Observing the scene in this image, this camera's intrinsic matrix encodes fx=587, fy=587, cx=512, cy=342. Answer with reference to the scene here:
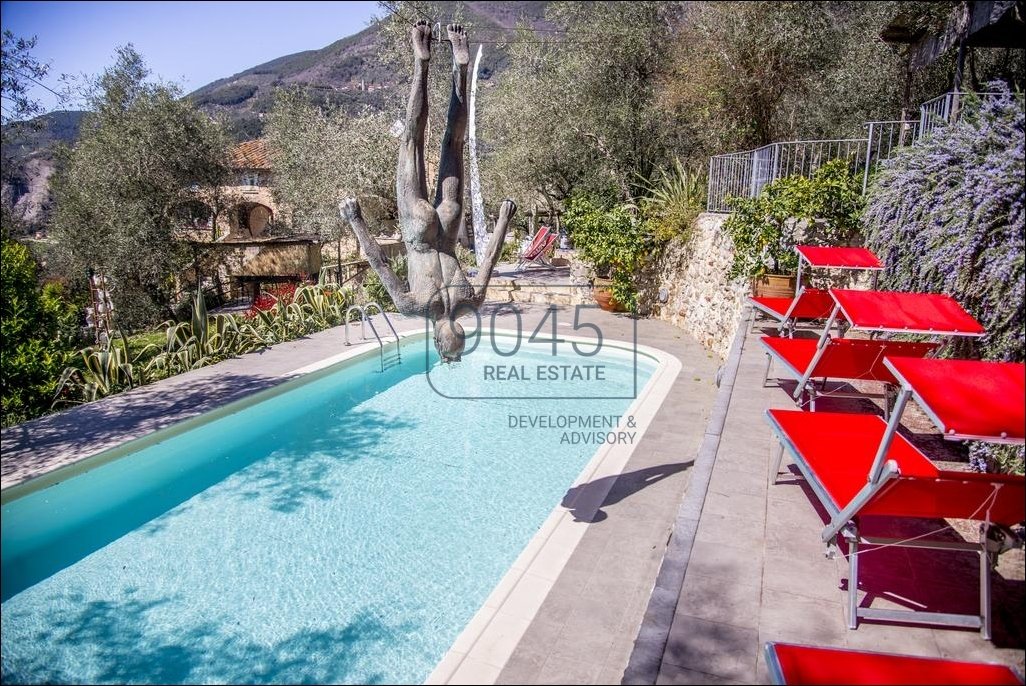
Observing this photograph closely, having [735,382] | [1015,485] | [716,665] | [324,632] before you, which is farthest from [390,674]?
[735,382]

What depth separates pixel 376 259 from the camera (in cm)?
449

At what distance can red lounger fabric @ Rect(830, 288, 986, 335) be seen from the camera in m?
4.41

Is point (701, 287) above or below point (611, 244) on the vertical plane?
below

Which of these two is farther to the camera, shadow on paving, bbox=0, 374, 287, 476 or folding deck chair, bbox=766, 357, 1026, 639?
shadow on paving, bbox=0, 374, 287, 476

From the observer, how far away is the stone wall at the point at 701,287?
1088 centimetres

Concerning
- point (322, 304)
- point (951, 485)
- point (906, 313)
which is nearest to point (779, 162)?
point (906, 313)

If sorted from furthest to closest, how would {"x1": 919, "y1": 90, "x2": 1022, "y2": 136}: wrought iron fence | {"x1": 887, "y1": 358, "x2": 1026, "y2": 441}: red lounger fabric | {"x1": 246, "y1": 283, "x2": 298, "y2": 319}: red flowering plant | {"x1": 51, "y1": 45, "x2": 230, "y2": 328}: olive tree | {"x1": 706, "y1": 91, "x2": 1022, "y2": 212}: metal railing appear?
{"x1": 51, "y1": 45, "x2": 230, "y2": 328}: olive tree
{"x1": 246, "y1": 283, "x2": 298, "y2": 319}: red flowering plant
{"x1": 706, "y1": 91, "x2": 1022, "y2": 212}: metal railing
{"x1": 919, "y1": 90, "x2": 1022, "y2": 136}: wrought iron fence
{"x1": 887, "y1": 358, "x2": 1026, "y2": 441}: red lounger fabric

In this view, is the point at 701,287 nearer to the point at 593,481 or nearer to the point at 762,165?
the point at 762,165

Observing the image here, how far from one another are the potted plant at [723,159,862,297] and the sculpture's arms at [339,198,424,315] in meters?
6.82

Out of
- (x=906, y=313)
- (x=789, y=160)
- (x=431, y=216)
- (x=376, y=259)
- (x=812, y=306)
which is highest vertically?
(x=789, y=160)

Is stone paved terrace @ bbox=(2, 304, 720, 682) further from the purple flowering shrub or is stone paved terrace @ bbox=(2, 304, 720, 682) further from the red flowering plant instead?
the purple flowering shrub

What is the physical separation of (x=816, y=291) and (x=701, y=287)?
172 inches

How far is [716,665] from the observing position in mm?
2959

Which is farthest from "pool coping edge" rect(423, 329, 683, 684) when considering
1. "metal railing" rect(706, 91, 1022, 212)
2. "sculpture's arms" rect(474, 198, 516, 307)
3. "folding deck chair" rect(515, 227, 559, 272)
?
"folding deck chair" rect(515, 227, 559, 272)
